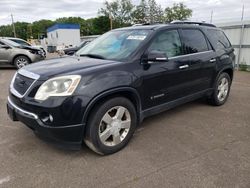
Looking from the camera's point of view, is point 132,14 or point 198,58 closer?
point 198,58

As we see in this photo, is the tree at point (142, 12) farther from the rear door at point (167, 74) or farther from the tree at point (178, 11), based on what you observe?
the rear door at point (167, 74)

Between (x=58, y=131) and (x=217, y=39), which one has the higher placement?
(x=217, y=39)

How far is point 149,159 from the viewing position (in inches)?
121

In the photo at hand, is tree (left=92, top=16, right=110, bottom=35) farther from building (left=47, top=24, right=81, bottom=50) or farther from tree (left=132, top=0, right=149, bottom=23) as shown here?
building (left=47, top=24, right=81, bottom=50)

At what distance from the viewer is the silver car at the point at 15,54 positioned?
36.6 ft

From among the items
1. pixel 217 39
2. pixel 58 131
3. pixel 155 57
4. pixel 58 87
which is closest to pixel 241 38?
pixel 217 39

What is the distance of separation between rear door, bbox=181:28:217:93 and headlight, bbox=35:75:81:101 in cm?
225

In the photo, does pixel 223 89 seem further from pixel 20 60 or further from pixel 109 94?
pixel 20 60

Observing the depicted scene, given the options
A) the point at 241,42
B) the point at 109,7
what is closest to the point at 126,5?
the point at 109,7

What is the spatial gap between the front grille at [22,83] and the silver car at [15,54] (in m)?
8.77

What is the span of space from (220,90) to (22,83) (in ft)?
13.3

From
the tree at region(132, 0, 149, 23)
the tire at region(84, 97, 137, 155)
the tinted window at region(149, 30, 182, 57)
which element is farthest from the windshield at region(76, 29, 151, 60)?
the tree at region(132, 0, 149, 23)

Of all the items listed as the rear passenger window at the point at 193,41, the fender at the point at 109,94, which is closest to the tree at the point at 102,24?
the rear passenger window at the point at 193,41

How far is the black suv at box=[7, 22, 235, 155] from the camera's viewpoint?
2773mm
